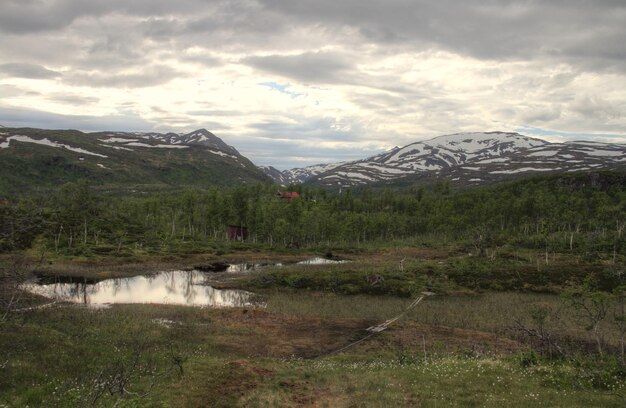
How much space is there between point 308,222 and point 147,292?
70.8 meters

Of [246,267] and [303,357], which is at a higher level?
[303,357]

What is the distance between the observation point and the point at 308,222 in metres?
127

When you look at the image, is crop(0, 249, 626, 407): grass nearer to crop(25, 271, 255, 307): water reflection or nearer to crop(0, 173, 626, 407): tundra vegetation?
crop(0, 173, 626, 407): tundra vegetation

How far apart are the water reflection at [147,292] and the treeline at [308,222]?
1103 inches

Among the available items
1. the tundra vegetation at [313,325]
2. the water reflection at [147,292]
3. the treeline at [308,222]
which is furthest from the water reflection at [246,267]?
the treeline at [308,222]

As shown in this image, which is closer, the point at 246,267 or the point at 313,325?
the point at 313,325

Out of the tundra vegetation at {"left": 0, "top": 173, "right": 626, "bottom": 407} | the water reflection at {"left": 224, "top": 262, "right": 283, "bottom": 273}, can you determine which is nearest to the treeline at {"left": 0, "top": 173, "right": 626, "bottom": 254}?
the tundra vegetation at {"left": 0, "top": 173, "right": 626, "bottom": 407}

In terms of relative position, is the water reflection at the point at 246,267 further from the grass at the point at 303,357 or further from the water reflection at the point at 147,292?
the grass at the point at 303,357

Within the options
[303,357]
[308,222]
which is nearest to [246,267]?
[308,222]

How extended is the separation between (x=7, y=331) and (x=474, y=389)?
27.2 metres

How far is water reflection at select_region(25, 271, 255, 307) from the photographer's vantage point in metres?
52.8

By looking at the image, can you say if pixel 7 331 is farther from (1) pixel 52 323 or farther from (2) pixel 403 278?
(2) pixel 403 278

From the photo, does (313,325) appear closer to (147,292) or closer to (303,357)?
(303,357)

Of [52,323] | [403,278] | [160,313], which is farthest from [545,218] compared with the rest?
[52,323]
